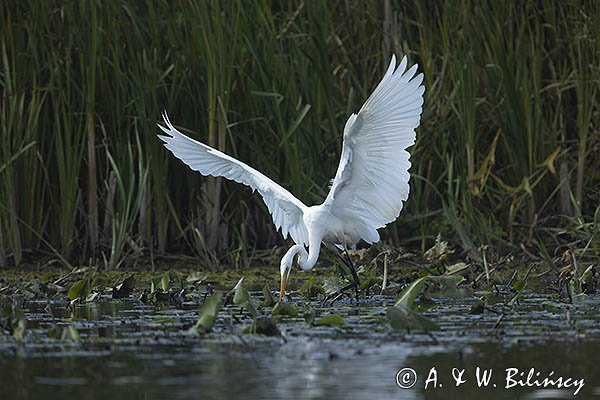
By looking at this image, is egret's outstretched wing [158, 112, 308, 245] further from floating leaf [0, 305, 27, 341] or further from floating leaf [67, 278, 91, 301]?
floating leaf [0, 305, 27, 341]

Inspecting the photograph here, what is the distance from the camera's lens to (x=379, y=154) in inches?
292

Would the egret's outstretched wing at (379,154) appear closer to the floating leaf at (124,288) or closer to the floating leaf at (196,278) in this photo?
the floating leaf at (196,278)

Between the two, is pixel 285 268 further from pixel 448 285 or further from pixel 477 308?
pixel 477 308

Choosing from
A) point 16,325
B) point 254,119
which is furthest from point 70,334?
point 254,119

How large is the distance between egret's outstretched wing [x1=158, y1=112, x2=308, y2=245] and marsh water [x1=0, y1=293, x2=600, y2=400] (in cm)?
145

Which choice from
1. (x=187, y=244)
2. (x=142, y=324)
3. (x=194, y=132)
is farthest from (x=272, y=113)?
(x=142, y=324)

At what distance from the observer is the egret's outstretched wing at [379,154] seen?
279 inches

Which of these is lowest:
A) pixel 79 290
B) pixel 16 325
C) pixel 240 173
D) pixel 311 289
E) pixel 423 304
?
pixel 311 289

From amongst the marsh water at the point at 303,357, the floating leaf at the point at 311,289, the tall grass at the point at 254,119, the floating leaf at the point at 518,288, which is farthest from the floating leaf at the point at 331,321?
the tall grass at the point at 254,119

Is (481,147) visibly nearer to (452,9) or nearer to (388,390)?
(452,9)

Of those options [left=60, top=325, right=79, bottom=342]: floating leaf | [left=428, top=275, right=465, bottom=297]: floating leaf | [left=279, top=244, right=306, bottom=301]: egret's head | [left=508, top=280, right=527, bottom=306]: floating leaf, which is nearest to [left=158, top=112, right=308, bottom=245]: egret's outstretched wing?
[left=279, top=244, right=306, bottom=301]: egret's head

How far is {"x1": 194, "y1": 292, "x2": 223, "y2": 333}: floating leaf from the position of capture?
5852 mm

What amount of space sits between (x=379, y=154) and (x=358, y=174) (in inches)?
8.5

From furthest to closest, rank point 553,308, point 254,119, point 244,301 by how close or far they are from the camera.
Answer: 1. point 254,119
2. point 553,308
3. point 244,301
